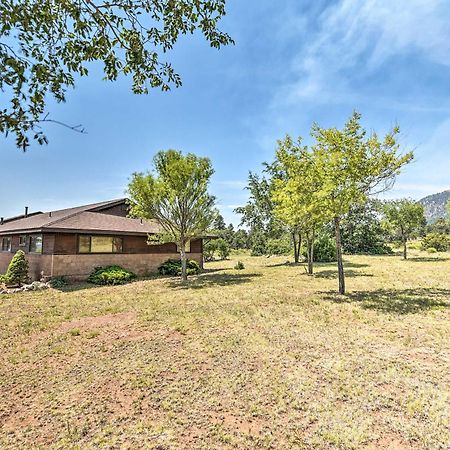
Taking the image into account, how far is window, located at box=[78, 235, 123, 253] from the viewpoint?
1642cm

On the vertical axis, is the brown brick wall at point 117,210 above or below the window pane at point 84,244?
above

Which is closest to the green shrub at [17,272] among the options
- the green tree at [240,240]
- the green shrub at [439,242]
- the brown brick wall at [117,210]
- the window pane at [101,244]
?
the window pane at [101,244]

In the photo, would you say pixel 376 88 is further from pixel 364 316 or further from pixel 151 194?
pixel 151 194

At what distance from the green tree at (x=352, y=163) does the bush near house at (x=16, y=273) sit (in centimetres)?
1572

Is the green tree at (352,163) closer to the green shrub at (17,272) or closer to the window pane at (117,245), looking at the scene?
the window pane at (117,245)

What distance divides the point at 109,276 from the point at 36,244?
5603 millimetres

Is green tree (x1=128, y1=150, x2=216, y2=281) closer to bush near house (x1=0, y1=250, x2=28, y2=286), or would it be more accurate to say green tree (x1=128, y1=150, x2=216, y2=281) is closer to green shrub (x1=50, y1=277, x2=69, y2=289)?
green shrub (x1=50, y1=277, x2=69, y2=289)

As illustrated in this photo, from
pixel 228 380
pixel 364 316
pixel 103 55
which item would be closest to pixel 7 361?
Answer: pixel 228 380

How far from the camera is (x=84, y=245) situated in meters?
16.5

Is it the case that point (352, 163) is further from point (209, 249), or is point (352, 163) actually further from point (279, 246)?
point (279, 246)

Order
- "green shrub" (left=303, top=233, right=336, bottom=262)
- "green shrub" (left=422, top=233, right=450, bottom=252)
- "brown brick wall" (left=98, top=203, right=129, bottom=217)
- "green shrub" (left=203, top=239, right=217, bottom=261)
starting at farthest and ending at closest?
"green shrub" (left=203, top=239, right=217, bottom=261) → "green shrub" (left=422, top=233, right=450, bottom=252) → "green shrub" (left=303, top=233, right=336, bottom=262) → "brown brick wall" (left=98, top=203, right=129, bottom=217)

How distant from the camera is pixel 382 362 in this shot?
5.03m

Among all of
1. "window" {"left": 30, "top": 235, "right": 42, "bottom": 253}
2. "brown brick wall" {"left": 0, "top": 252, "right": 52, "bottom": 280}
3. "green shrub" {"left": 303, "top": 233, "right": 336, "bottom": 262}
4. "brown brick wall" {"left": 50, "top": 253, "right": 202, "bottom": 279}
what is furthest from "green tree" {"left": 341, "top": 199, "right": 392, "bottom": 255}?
"window" {"left": 30, "top": 235, "right": 42, "bottom": 253}

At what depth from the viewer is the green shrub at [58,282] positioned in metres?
14.3
